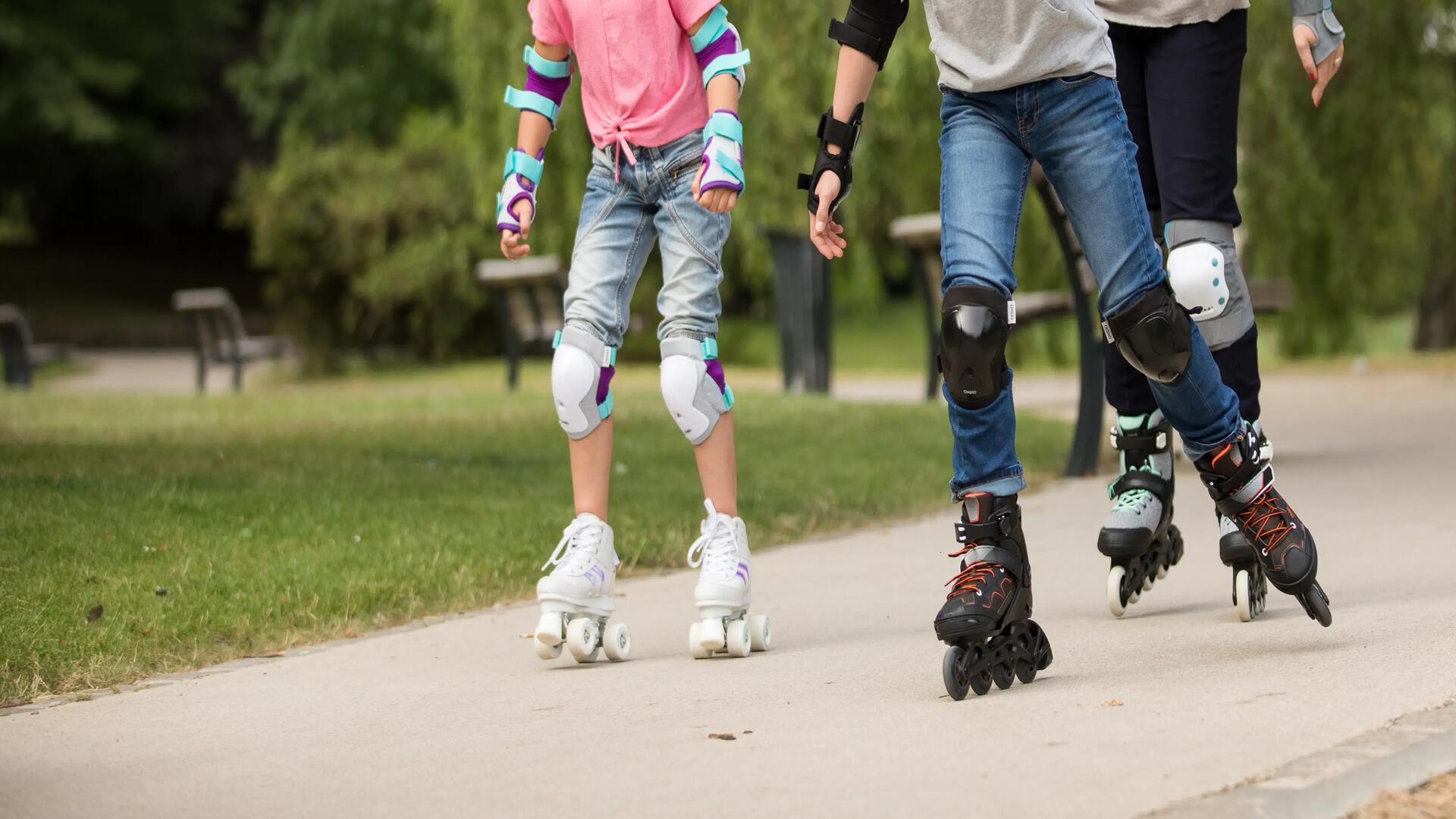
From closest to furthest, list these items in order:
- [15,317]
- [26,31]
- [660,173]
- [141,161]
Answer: [660,173], [15,317], [26,31], [141,161]

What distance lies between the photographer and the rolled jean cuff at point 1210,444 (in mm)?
3846

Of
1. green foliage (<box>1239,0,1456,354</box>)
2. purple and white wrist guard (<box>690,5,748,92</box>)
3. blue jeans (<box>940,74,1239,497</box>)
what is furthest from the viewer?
green foliage (<box>1239,0,1456,354</box>)

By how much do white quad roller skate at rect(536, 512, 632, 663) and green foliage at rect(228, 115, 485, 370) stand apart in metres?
16.1

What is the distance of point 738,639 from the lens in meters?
4.12

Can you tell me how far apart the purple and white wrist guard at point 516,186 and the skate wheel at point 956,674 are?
58.9 inches

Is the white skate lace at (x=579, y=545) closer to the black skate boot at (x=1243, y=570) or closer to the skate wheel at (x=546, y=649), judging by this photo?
the skate wheel at (x=546, y=649)

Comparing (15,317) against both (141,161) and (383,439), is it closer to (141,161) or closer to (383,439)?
(383,439)

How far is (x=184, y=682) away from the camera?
402 cm

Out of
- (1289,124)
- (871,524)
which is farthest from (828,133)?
(1289,124)

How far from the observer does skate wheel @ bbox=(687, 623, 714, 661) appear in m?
4.07

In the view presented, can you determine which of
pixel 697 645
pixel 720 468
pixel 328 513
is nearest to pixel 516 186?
pixel 720 468

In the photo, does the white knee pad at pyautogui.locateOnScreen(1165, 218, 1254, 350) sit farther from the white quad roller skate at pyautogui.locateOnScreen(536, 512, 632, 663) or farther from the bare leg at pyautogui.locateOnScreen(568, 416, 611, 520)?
the white quad roller skate at pyautogui.locateOnScreen(536, 512, 632, 663)

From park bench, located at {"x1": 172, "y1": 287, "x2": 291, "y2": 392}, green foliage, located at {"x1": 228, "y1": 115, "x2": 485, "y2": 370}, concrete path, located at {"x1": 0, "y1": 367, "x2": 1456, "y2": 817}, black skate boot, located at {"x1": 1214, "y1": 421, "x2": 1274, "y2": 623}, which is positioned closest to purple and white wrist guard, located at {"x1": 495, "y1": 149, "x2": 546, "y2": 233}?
concrete path, located at {"x1": 0, "y1": 367, "x2": 1456, "y2": 817}

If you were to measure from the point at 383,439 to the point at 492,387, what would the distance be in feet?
25.6
